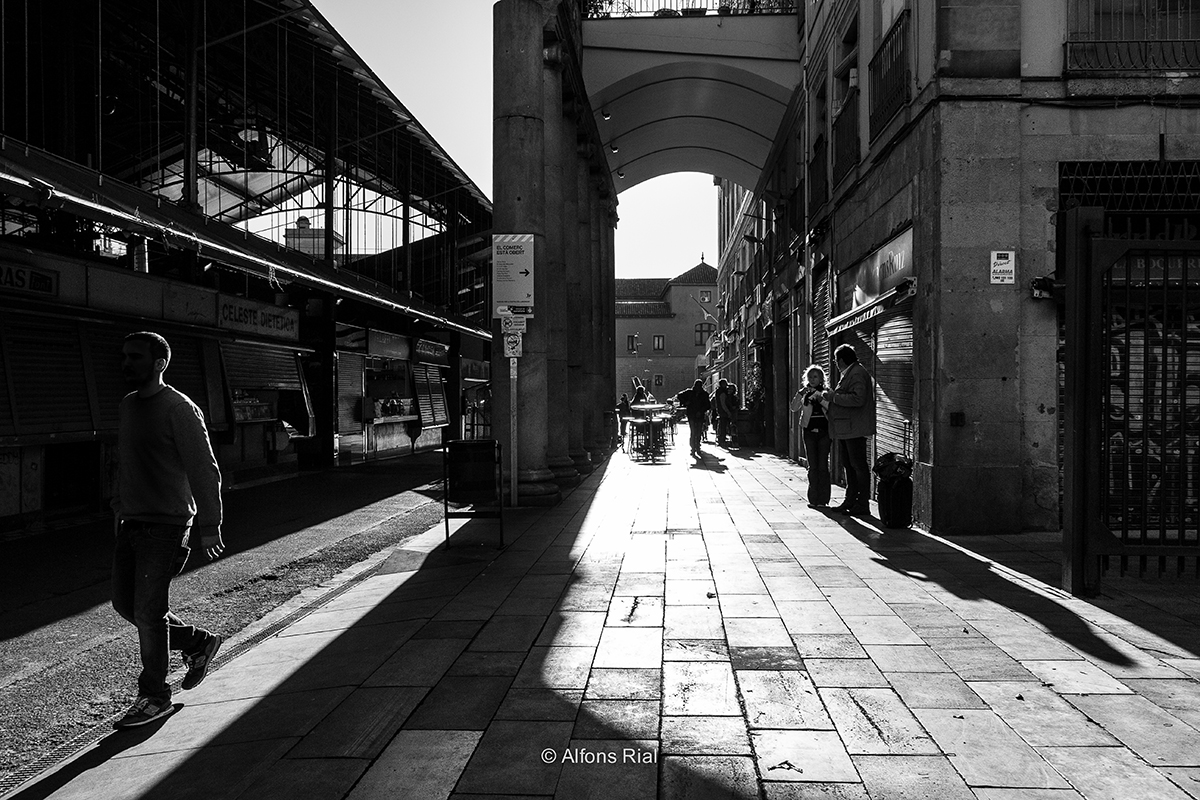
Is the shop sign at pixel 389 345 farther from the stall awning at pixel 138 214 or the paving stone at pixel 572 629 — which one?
the paving stone at pixel 572 629

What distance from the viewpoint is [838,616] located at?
568 cm

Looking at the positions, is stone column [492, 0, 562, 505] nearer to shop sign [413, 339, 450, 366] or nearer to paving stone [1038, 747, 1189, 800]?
paving stone [1038, 747, 1189, 800]

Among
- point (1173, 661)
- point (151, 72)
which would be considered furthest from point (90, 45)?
point (1173, 661)

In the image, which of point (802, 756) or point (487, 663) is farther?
point (487, 663)

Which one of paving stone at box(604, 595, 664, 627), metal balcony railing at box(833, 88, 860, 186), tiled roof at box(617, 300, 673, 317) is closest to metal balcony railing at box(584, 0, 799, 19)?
metal balcony railing at box(833, 88, 860, 186)

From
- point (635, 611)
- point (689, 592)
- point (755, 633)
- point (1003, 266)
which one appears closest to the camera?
point (755, 633)

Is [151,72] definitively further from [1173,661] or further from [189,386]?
[1173,661]

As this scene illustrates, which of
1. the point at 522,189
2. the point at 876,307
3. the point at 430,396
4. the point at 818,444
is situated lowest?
the point at 818,444

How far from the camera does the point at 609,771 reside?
3352 millimetres

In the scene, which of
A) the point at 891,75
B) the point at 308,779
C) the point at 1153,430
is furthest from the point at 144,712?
the point at 891,75

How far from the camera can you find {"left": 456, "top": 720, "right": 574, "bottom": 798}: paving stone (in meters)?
3.24

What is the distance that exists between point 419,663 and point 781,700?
1851 millimetres

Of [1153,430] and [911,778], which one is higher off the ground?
[1153,430]

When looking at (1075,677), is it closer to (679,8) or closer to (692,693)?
(692,693)
